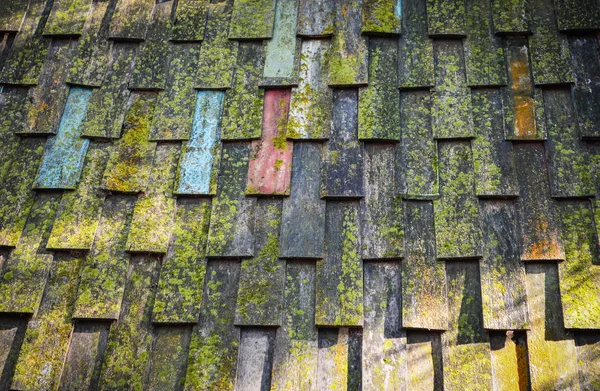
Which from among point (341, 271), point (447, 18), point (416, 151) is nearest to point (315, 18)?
point (447, 18)

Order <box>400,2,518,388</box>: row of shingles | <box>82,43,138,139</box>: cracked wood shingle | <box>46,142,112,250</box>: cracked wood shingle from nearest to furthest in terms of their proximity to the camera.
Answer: <box>400,2,518,388</box>: row of shingles → <box>46,142,112,250</box>: cracked wood shingle → <box>82,43,138,139</box>: cracked wood shingle

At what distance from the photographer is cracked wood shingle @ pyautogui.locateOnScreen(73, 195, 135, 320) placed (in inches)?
75.3

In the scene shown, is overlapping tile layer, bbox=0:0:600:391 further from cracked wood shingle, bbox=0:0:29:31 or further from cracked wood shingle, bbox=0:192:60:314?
cracked wood shingle, bbox=0:0:29:31

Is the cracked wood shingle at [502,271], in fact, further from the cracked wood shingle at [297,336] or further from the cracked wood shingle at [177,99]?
the cracked wood shingle at [177,99]

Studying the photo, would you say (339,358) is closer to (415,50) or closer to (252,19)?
(415,50)

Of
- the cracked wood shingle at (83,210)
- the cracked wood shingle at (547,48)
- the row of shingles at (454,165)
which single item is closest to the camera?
the row of shingles at (454,165)

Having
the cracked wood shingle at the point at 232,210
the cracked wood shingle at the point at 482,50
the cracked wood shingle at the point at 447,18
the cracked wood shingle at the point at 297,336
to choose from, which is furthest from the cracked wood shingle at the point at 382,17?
the cracked wood shingle at the point at 297,336

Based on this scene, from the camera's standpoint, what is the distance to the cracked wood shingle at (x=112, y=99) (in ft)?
7.38

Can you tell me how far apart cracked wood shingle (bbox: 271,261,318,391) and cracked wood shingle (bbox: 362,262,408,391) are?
178 millimetres

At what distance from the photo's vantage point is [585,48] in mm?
2205

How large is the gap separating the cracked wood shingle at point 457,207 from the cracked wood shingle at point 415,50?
311 millimetres

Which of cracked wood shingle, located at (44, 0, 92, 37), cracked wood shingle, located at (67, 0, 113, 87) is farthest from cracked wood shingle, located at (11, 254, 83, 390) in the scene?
cracked wood shingle, located at (44, 0, 92, 37)

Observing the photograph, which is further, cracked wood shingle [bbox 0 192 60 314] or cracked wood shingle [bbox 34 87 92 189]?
cracked wood shingle [bbox 34 87 92 189]

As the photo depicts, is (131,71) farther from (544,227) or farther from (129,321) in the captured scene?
(544,227)
